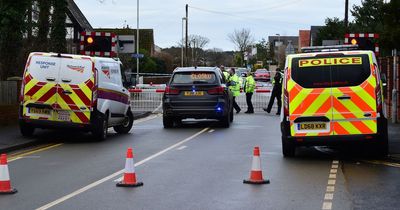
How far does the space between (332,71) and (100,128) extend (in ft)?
20.7

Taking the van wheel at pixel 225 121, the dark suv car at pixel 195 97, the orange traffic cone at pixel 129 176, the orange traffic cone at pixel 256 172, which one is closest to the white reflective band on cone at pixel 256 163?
the orange traffic cone at pixel 256 172

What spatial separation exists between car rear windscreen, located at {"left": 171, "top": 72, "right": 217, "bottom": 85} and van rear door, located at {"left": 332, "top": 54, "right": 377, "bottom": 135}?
24.5 feet

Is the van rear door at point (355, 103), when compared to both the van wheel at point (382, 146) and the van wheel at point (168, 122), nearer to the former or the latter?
the van wheel at point (382, 146)

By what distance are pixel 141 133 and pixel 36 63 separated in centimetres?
385

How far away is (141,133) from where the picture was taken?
1866cm

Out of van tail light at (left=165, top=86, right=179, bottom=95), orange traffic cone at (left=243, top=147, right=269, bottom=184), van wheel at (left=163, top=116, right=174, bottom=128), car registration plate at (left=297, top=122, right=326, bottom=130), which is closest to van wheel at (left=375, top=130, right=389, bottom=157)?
car registration plate at (left=297, top=122, right=326, bottom=130)

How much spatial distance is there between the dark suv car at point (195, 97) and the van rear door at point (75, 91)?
391cm

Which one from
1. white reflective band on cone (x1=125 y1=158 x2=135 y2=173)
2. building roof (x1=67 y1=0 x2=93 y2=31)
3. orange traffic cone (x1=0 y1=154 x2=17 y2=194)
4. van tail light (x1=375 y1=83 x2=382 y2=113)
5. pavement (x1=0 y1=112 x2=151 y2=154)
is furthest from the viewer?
building roof (x1=67 y1=0 x2=93 y2=31)

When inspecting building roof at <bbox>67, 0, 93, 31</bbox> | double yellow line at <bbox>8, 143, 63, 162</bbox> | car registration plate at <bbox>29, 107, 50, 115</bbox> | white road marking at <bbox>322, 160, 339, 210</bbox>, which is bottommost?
double yellow line at <bbox>8, 143, 63, 162</bbox>

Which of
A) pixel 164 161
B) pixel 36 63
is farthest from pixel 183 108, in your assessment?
pixel 164 161

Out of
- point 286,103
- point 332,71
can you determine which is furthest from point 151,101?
point 332,71

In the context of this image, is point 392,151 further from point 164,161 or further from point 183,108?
point 183,108

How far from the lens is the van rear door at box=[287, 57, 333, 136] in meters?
12.5

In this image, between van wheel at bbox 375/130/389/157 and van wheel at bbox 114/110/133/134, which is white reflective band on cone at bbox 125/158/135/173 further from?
van wheel at bbox 114/110/133/134
